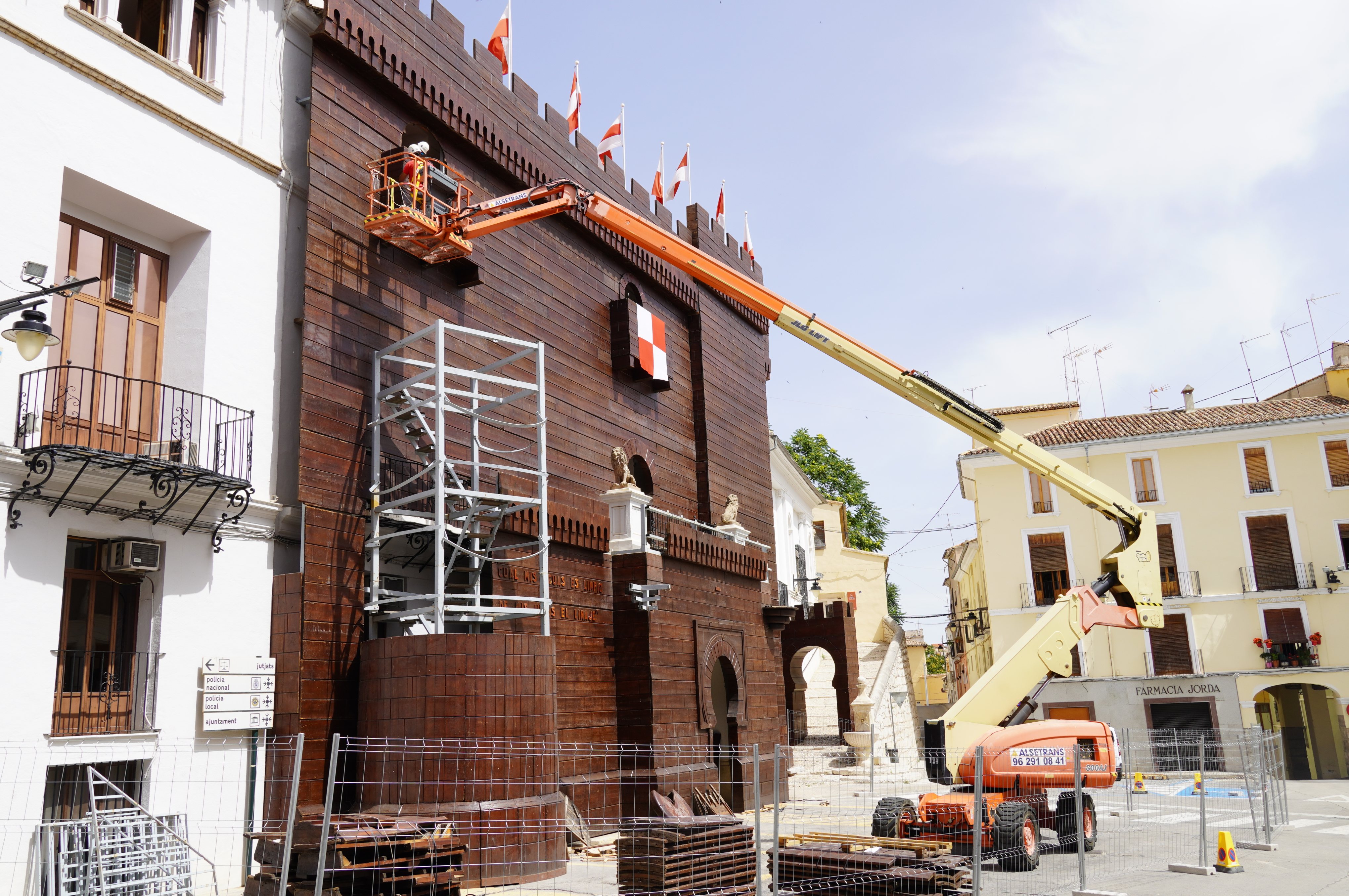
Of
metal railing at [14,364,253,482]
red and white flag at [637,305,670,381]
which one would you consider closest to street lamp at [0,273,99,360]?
metal railing at [14,364,253,482]

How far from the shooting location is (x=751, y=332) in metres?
29.3

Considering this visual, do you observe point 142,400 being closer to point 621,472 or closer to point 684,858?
point 684,858

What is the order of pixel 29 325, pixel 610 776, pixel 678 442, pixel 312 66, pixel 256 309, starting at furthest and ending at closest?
pixel 678 442 < pixel 610 776 < pixel 312 66 < pixel 256 309 < pixel 29 325

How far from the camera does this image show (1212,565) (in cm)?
3522

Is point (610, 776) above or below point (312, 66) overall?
below

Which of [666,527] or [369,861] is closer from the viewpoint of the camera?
[369,861]

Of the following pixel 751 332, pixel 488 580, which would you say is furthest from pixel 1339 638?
pixel 488 580

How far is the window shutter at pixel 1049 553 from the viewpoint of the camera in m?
36.6

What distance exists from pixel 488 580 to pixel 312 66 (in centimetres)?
814

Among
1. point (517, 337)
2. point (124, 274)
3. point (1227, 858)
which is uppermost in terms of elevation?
Answer: point (517, 337)

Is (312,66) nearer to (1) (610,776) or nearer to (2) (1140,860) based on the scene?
(1) (610,776)

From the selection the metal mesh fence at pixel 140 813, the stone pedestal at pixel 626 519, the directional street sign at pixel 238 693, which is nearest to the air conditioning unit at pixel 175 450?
the directional street sign at pixel 238 693

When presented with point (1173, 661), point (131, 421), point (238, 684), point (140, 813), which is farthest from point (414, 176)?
point (1173, 661)

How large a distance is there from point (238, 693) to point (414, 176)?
7.85 metres
